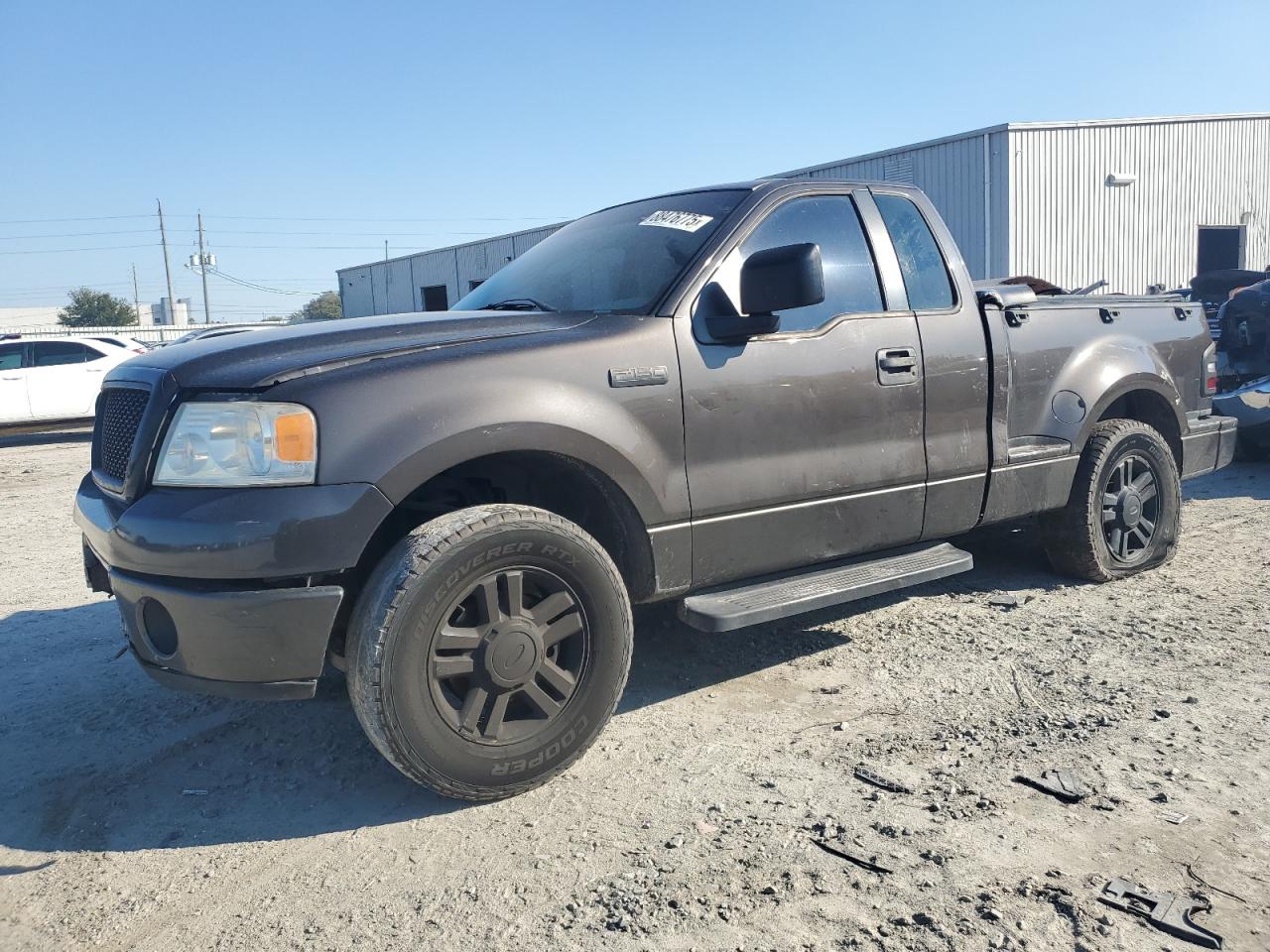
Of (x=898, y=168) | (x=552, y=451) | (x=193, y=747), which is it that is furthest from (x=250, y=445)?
(x=898, y=168)

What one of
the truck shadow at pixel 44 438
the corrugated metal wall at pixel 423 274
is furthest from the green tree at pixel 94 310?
the truck shadow at pixel 44 438

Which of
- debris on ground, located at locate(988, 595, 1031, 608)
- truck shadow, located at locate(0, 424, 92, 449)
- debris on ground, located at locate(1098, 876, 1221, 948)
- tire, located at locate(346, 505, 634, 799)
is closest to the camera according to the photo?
debris on ground, located at locate(1098, 876, 1221, 948)

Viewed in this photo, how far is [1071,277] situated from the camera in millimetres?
19531

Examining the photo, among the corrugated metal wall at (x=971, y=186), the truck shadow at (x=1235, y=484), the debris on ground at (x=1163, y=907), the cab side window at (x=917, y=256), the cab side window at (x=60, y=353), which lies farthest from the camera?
the corrugated metal wall at (x=971, y=186)

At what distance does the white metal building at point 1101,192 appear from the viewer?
18172 millimetres

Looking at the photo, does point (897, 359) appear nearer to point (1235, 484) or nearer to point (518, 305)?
point (518, 305)

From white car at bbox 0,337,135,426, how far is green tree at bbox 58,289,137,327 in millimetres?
61766

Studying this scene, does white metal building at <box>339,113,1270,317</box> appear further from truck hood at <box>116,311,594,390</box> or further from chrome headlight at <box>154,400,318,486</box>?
chrome headlight at <box>154,400,318,486</box>

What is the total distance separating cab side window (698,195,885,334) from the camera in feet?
11.7

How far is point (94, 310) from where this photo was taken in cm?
7050

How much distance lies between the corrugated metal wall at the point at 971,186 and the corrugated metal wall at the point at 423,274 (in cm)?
1207

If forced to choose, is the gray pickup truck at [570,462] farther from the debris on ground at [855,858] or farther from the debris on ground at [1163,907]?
the debris on ground at [1163,907]

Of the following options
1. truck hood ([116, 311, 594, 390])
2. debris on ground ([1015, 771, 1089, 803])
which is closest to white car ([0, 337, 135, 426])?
truck hood ([116, 311, 594, 390])

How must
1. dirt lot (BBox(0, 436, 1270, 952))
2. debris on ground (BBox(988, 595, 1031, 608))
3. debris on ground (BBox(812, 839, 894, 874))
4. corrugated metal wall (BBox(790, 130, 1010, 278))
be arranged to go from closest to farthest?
dirt lot (BBox(0, 436, 1270, 952)), debris on ground (BBox(812, 839, 894, 874)), debris on ground (BBox(988, 595, 1031, 608)), corrugated metal wall (BBox(790, 130, 1010, 278))
